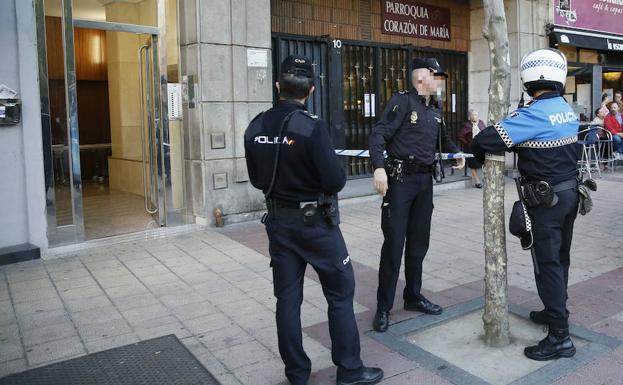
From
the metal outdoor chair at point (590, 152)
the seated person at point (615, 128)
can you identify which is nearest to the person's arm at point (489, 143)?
the metal outdoor chair at point (590, 152)

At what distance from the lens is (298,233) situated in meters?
3.39

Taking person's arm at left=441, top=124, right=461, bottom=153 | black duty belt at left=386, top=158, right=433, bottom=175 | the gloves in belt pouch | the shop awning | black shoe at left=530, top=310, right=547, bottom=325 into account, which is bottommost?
black shoe at left=530, top=310, right=547, bottom=325

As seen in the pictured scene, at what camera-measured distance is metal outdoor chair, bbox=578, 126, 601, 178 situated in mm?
12391

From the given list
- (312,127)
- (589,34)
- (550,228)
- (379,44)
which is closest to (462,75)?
(379,44)

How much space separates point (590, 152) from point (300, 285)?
39.5 ft

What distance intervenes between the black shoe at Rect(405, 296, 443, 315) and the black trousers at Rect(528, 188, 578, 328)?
0.95 m

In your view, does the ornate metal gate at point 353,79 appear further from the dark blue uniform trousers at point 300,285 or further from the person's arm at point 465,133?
the dark blue uniform trousers at point 300,285

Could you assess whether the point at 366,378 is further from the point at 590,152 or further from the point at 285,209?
the point at 590,152

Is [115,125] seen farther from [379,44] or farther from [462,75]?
[462,75]

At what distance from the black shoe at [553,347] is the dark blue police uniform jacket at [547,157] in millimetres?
74

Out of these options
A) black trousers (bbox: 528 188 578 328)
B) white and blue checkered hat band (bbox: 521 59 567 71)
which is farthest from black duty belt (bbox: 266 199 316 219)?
white and blue checkered hat band (bbox: 521 59 567 71)

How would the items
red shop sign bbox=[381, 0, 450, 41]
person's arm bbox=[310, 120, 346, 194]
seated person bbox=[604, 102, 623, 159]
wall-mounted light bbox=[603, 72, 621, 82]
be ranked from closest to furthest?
1. person's arm bbox=[310, 120, 346, 194]
2. red shop sign bbox=[381, 0, 450, 41]
3. seated person bbox=[604, 102, 623, 159]
4. wall-mounted light bbox=[603, 72, 621, 82]

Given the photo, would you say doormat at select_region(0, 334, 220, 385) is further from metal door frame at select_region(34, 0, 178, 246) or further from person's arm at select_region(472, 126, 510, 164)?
metal door frame at select_region(34, 0, 178, 246)

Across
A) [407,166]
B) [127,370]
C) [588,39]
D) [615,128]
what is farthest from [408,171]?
[588,39]
